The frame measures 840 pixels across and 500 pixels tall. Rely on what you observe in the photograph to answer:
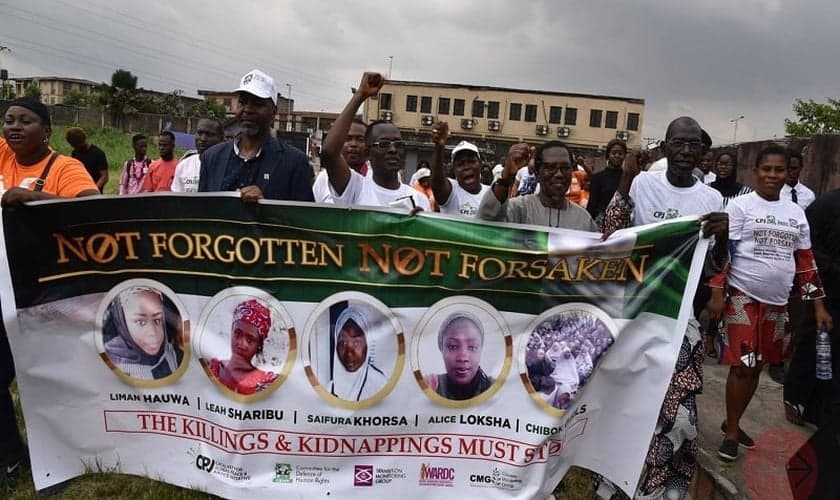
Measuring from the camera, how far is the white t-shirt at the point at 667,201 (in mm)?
3471

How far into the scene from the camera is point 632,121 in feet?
177

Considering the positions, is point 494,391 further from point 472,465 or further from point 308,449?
point 308,449

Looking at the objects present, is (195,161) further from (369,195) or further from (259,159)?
(369,195)

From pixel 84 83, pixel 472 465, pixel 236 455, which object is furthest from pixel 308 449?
pixel 84 83

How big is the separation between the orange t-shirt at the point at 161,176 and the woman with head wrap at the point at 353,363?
4.82 m

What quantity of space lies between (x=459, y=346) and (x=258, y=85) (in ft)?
6.05

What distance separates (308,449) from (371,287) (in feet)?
2.91

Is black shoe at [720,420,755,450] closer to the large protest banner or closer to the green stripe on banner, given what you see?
the large protest banner

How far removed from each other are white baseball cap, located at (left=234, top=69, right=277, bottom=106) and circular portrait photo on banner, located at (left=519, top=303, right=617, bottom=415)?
6.48 feet

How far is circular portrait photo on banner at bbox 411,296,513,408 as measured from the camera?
3.09 m

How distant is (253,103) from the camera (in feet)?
11.2

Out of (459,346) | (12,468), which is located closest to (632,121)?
(459,346)

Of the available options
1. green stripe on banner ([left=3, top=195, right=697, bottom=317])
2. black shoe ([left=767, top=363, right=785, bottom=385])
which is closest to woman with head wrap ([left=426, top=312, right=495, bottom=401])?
green stripe on banner ([left=3, top=195, right=697, bottom=317])

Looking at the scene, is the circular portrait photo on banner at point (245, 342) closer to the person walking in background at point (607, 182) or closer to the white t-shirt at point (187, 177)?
the white t-shirt at point (187, 177)
